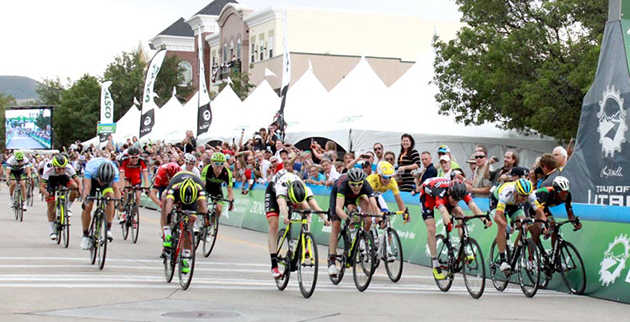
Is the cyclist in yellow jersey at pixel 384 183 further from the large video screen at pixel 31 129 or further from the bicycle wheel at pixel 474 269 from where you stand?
the large video screen at pixel 31 129

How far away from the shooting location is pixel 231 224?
27750mm

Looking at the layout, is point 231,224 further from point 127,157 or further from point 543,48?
point 543,48

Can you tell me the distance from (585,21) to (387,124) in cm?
678

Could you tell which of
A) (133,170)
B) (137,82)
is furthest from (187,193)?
(137,82)

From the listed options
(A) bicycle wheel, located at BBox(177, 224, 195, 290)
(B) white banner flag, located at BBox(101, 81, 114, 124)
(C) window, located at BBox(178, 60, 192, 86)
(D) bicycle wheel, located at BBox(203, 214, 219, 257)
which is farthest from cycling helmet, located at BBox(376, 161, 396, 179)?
(C) window, located at BBox(178, 60, 192, 86)

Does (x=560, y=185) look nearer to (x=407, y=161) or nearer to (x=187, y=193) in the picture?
(x=187, y=193)

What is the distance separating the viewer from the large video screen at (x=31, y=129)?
2783 inches

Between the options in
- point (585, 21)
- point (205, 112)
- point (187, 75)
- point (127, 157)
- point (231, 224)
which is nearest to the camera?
point (127, 157)

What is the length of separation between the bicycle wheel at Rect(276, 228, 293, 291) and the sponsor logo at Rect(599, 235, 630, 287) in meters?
4.10

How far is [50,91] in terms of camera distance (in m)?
100

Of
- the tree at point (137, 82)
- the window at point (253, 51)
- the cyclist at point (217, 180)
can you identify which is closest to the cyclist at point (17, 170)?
the cyclist at point (217, 180)

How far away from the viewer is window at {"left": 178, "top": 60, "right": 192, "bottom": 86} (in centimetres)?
8694

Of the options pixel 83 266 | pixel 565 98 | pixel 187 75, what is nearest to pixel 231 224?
pixel 565 98

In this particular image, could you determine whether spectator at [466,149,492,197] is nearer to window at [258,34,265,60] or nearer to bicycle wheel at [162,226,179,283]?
bicycle wheel at [162,226,179,283]
